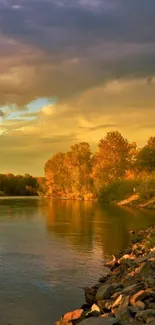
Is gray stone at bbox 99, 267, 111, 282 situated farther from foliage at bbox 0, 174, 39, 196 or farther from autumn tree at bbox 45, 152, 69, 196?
foliage at bbox 0, 174, 39, 196

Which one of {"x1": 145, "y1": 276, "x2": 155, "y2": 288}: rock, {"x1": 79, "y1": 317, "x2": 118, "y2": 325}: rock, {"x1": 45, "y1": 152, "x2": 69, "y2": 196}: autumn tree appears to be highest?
{"x1": 45, "y1": 152, "x2": 69, "y2": 196}: autumn tree

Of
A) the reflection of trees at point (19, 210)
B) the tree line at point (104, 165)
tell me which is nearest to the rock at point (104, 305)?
the reflection of trees at point (19, 210)

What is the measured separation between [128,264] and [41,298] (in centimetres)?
469

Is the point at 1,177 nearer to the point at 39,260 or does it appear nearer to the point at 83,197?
the point at 83,197

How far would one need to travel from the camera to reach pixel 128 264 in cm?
1745

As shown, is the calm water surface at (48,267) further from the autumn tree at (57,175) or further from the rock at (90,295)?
the autumn tree at (57,175)

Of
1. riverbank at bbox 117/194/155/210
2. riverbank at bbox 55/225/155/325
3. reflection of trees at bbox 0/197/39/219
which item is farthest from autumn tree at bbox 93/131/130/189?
riverbank at bbox 55/225/155/325

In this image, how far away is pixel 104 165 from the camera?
3915 inches

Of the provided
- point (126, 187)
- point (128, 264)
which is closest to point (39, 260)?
point (128, 264)

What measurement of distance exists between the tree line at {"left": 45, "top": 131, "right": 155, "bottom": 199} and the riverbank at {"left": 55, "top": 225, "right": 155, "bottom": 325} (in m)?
68.6

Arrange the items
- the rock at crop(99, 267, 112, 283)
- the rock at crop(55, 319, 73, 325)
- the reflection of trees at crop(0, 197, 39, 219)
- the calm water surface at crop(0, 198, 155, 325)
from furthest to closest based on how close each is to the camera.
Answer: the reflection of trees at crop(0, 197, 39, 219) → the rock at crop(99, 267, 112, 283) → the calm water surface at crop(0, 198, 155, 325) → the rock at crop(55, 319, 73, 325)

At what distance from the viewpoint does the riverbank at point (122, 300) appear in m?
9.63

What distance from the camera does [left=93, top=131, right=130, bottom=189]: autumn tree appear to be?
98.4 m

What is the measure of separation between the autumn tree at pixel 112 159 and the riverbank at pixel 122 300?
8070cm
